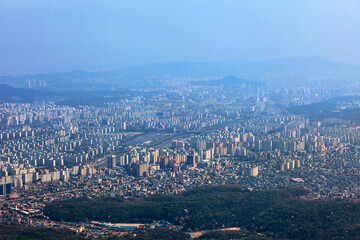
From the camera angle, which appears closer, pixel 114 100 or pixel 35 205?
pixel 35 205

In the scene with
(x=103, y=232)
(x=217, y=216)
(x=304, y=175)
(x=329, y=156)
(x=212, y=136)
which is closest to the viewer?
(x=103, y=232)

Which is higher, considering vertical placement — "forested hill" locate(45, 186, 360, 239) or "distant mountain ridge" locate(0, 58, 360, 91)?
"distant mountain ridge" locate(0, 58, 360, 91)

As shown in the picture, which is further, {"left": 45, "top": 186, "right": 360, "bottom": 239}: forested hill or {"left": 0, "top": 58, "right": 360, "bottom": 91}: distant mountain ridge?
{"left": 0, "top": 58, "right": 360, "bottom": 91}: distant mountain ridge

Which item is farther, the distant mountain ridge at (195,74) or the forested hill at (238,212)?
the distant mountain ridge at (195,74)

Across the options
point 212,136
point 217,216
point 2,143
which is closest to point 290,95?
point 212,136

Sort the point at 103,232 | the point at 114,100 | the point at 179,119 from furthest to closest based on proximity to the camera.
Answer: the point at 114,100
the point at 179,119
the point at 103,232

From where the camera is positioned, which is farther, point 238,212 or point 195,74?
point 195,74

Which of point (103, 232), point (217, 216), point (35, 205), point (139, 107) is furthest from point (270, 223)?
point (139, 107)

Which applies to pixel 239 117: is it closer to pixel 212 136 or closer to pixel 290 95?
pixel 212 136

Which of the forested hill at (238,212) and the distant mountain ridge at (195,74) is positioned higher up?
the distant mountain ridge at (195,74)
